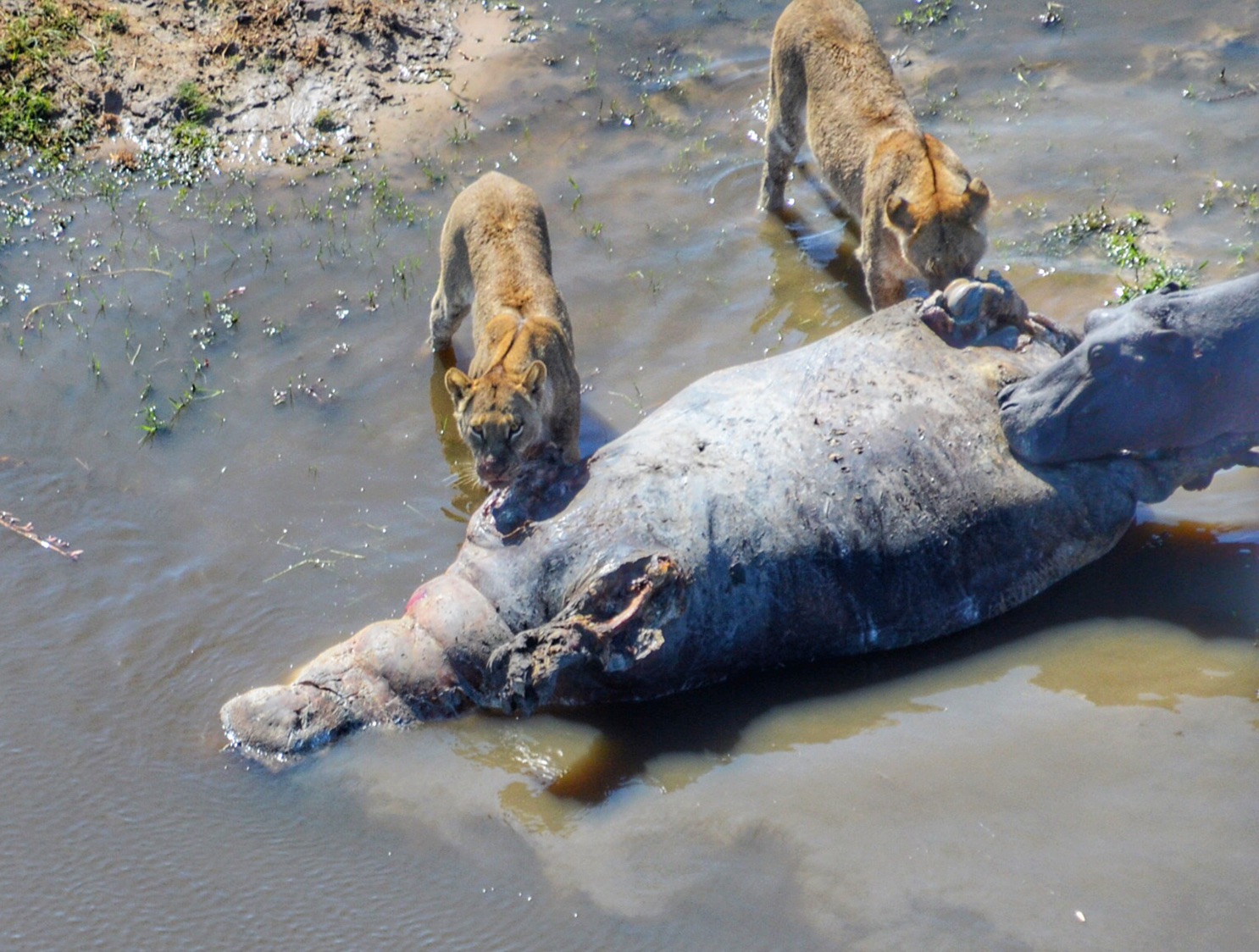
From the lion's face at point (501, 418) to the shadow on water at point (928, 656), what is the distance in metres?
1.60

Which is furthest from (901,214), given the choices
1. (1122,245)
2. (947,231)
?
(1122,245)

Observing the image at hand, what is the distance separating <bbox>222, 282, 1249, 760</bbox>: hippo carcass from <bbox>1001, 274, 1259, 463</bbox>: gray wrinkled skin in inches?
5.2

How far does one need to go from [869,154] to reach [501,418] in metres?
3.25

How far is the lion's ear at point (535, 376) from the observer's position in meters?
6.21

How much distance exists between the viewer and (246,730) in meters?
5.05

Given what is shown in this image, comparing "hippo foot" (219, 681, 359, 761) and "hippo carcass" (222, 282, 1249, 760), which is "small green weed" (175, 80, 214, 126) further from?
"hippo foot" (219, 681, 359, 761)

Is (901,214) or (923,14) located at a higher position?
(923,14)

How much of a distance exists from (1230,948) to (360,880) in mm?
2677

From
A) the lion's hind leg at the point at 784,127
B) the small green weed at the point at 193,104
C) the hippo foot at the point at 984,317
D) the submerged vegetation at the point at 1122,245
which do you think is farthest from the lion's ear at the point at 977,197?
the small green weed at the point at 193,104

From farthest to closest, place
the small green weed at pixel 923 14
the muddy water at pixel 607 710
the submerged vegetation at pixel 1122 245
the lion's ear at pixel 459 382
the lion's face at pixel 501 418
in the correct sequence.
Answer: the small green weed at pixel 923 14 → the submerged vegetation at pixel 1122 245 → the lion's ear at pixel 459 382 → the lion's face at pixel 501 418 → the muddy water at pixel 607 710

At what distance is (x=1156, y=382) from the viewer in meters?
5.04

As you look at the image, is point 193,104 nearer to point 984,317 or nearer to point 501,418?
point 501,418

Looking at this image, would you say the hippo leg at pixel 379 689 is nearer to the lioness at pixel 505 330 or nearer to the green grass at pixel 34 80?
the lioness at pixel 505 330

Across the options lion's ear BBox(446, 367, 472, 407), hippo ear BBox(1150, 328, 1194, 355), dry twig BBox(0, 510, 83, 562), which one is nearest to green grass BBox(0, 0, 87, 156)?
dry twig BBox(0, 510, 83, 562)
